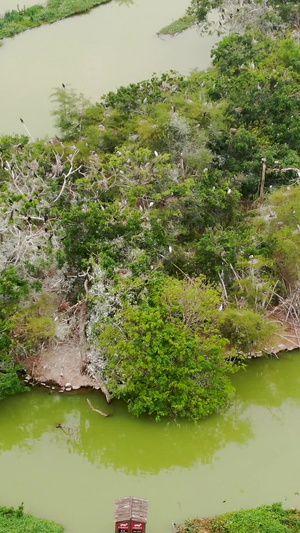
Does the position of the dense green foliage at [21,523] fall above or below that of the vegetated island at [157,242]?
below

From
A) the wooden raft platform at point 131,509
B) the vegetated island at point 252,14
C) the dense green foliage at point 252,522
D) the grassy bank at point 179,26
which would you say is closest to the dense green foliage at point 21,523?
the wooden raft platform at point 131,509

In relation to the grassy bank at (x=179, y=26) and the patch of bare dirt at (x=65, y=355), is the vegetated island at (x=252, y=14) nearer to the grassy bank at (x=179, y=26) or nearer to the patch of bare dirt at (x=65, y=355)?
the grassy bank at (x=179, y=26)

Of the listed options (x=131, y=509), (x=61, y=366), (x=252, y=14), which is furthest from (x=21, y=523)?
(x=252, y=14)

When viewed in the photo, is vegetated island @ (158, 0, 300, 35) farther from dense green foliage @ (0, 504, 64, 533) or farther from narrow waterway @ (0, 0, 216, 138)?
dense green foliage @ (0, 504, 64, 533)

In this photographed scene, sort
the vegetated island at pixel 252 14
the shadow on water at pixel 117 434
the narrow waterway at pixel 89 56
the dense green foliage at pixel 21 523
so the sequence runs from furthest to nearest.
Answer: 1. the vegetated island at pixel 252 14
2. the narrow waterway at pixel 89 56
3. the shadow on water at pixel 117 434
4. the dense green foliage at pixel 21 523

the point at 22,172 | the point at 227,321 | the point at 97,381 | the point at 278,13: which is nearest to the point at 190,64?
the point at 278,13

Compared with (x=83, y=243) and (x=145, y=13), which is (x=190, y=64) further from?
(x=83, y=243)

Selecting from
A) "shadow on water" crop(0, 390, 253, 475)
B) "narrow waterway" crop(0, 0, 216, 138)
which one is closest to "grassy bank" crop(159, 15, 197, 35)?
"narrow waterway" crop(0, 0, 216, 138)
